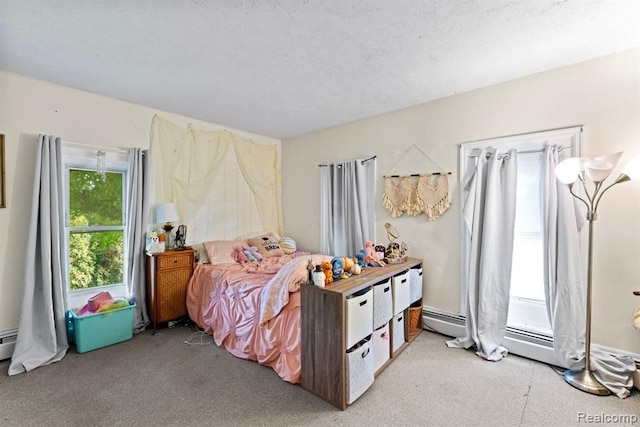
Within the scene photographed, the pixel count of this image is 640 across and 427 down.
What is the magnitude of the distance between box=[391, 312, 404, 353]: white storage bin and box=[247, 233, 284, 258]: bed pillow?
6.10 feet

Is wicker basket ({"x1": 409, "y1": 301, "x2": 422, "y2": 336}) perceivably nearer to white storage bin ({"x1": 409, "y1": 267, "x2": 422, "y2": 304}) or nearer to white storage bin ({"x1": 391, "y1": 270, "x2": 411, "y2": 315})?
white storage bin ({"x1": 409, "y1": 267, "x2": 422, "y2": 304})

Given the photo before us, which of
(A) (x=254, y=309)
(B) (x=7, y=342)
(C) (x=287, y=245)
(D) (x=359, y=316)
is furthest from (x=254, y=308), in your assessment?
(B) (x=7, y=342)

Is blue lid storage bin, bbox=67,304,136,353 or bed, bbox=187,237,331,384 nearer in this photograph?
bed, bbox=187,237,331,384

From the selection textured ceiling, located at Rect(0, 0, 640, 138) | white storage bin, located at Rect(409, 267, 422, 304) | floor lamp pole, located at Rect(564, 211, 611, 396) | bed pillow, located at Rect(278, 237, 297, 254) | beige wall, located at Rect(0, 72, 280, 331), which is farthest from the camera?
bed pillow, located at Rect(278, 237, 297, 254)

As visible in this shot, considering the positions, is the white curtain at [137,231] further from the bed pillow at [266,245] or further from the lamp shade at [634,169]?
the lamp shade at [634,169]

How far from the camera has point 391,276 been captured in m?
2.43

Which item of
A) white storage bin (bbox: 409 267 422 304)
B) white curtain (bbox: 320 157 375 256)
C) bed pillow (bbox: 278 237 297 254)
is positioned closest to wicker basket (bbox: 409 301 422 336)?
white storage bin (bbox: 409 267 422 304)

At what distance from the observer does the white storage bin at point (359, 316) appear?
73.3 inches

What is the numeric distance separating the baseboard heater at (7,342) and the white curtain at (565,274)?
456 cm

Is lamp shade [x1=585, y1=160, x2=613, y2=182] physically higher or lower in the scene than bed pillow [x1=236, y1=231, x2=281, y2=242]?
higher

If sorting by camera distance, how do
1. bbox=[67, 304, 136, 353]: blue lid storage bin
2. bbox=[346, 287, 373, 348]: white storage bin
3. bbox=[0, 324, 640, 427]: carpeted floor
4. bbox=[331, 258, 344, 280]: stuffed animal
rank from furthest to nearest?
bbox=[67, 304, 136, 353]: blue lid storage bin, bbox=[331, 258, 344, 280]: stuffed animal, bbox=[346, 287, 373, 348]: white storage bin, bbox=[0, 324, 640, 427]: carpeted floor

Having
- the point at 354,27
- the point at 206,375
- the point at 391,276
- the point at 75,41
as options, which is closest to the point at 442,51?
the point at 354,27

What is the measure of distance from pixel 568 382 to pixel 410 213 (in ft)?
6.00

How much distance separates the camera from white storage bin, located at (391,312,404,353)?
96.0 inches
